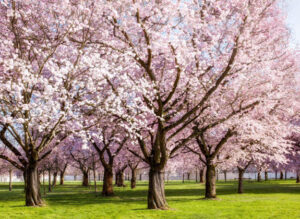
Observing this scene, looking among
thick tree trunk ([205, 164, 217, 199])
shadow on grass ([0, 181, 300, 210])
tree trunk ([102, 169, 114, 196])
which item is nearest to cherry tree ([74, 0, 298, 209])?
thick tree trunk ([205, 164, 217, 199])

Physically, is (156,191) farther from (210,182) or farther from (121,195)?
(121,195)

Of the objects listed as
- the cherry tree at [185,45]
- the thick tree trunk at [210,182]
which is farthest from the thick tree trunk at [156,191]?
the thick tree trunk at [210,182]

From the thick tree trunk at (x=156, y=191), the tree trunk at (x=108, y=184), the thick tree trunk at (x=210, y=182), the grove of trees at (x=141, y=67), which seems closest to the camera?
the grove of trees at (x=141, y=67)

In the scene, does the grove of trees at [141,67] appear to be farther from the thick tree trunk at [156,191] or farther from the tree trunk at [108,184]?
the tree trunk at [108,184]

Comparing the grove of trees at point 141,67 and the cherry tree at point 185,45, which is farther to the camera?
the cherry tree at point 185,45

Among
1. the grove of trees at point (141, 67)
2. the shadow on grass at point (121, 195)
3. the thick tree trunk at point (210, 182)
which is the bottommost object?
the shadow on grass at point (121, 195)

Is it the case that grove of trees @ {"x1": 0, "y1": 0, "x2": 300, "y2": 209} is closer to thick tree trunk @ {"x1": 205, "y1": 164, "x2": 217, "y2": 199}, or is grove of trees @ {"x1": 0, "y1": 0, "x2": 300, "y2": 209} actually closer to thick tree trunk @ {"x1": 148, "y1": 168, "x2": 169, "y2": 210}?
thick tree trunk @ {"x1": 148, "y1": 168, "x2": 169, "y2": 210}

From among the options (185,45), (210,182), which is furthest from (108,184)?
(185,45)

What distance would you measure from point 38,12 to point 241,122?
48.7ft

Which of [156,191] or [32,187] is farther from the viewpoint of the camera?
[32,187]

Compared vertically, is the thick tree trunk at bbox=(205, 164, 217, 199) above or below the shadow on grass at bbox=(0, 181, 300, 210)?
above

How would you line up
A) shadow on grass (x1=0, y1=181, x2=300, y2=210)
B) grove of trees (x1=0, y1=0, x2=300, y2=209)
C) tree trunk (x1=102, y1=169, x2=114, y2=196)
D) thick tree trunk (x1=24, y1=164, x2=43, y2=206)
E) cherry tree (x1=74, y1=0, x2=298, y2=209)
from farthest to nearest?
tree trunk (x1=102, y1=169, x2=114, y2=196) < shadow on grass (x1=0, y1=181, x2=300, y2=210) < thick tree trunk (x1=24, y1=164, x2=43, y2=206) < cherry tree (x1=74, y1=0, x2=298, y2=209) < grove of trees (x1=0, y1=0, x2=300, y2=209)

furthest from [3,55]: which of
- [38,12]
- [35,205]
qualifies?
[35,205]

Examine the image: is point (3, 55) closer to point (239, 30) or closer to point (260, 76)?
point (239, 30)
